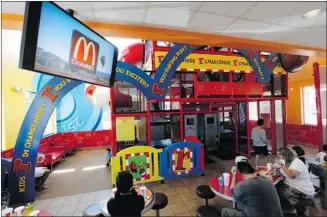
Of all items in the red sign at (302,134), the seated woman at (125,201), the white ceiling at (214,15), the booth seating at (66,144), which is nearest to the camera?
the seated woman at (125,201)

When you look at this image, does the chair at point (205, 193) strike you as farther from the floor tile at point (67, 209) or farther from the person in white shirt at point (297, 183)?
the floor tile at point (67, 209)

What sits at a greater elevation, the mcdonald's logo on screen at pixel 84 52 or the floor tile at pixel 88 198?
the mcdonald's logo on screen at pixel 84 52

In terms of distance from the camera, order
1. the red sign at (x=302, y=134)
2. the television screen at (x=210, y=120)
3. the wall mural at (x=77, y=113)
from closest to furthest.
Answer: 1. the television screen at (x=210, y=120)
2. the red sign at (x=302, y=134)
3. the wall mural at (x=77, y=113)

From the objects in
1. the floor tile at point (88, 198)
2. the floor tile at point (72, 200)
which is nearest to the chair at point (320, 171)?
the floor tile at point (88, 198)

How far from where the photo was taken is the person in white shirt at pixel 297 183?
263 cm

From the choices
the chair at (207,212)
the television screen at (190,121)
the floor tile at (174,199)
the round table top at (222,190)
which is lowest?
the floor tile at (174,199)

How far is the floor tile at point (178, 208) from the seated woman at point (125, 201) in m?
1.39

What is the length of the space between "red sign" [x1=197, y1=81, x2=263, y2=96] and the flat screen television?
2.97m

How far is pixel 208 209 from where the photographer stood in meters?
2.63

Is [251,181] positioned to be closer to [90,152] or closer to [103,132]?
[90,152]

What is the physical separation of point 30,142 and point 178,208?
3.10m

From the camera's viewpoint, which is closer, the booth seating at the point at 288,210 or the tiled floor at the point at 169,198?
the booth seating at the point at 288,210

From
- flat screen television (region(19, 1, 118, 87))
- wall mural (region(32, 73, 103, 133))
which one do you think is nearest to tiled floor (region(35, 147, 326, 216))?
flat screen television (region(19, 1, 118, 87))

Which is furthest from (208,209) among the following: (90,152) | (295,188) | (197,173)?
(90,152)
